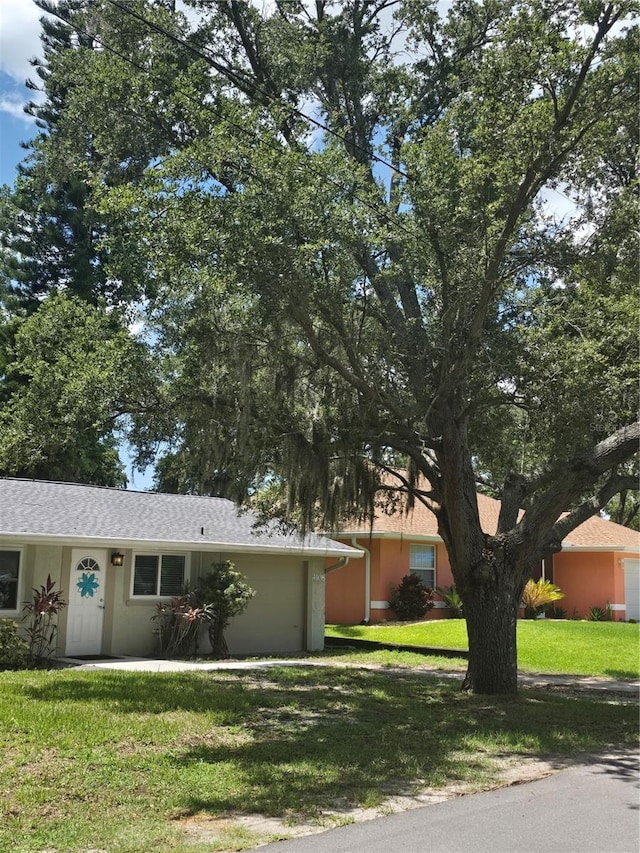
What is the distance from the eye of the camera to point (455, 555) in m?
11.5

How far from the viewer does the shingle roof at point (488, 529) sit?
74.6ft

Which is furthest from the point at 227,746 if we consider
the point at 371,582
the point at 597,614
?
the point at 597,614

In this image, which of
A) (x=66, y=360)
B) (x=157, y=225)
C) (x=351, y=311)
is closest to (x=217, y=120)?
(x=157, y=225)

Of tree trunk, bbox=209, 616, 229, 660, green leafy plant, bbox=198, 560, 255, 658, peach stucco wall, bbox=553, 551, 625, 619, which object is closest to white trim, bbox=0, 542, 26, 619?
green leafy plant, bbox=198, 560, 255, 658

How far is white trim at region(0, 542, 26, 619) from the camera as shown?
46.2 feet

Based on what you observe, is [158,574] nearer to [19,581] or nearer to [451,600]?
[19,581]

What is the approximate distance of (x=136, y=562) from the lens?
52.4 ft

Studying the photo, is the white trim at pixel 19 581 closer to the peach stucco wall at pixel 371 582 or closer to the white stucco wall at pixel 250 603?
the white stucco wall at pixel 250 603

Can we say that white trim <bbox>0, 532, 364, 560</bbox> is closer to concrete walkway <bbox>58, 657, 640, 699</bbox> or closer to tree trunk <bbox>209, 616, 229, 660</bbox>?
tree trunk <bbox>209, 616, 229, 660</bbox>

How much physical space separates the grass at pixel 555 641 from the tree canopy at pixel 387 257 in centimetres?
471

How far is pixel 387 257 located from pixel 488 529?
48.8 ft

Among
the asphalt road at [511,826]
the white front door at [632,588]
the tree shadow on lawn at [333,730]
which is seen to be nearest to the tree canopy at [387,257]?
the tree shadow on lawn at [333,730]

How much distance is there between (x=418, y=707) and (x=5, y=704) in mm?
4964

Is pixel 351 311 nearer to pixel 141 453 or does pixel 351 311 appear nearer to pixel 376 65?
pixel 141 453
